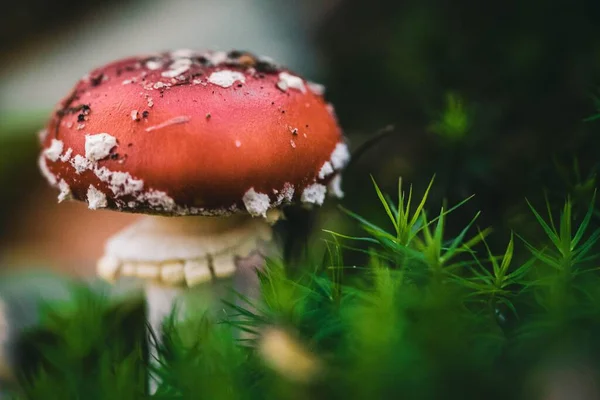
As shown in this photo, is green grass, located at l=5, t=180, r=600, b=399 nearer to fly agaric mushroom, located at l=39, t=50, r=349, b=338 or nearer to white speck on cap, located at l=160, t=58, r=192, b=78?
fly agaric mushroom, located at l=39, t=50, r=349, b=338

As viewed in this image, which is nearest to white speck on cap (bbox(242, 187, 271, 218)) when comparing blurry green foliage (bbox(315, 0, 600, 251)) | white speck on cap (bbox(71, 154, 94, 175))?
white speck on cap (bbox(71, 154, 94, 175))

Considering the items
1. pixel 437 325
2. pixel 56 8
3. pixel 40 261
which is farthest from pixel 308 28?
pixel 437 325

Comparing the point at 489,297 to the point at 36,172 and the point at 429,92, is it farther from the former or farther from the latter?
the point at 36,172

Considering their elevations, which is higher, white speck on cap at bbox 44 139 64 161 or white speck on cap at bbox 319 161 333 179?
white speck on cap at bbox 44 139 64 161

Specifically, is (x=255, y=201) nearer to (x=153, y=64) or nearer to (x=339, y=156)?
(x=339, y=156)

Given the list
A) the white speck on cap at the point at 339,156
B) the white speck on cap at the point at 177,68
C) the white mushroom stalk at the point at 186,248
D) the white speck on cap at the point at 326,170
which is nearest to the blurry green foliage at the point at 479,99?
the white speck on cap at the point at 339,156

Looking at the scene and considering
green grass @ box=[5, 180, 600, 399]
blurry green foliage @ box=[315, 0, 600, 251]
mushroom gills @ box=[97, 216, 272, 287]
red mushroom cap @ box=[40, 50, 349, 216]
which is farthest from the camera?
blurry green foliage @ box=[315, 0, 600, 251]
